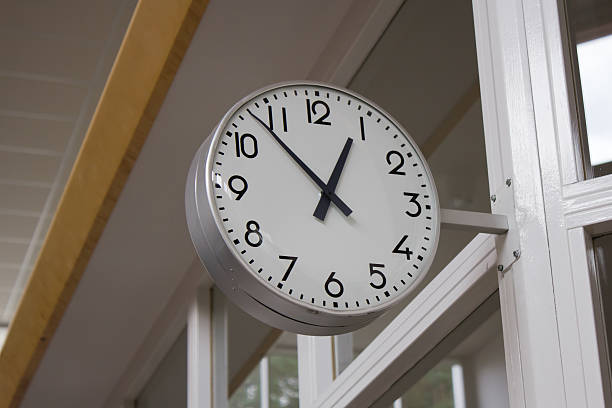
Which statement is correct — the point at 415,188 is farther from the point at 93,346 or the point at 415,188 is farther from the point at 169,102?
the point at 93,346

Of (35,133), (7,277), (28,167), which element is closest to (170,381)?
(35,133)

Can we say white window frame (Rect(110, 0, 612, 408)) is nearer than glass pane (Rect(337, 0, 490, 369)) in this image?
Yes

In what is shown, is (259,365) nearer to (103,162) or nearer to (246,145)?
(103,162)

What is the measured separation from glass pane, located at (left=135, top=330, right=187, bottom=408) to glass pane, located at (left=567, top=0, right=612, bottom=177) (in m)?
2.40

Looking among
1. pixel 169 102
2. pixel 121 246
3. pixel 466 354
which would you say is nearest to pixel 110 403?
pixel 121 246

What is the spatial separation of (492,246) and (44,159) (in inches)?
159

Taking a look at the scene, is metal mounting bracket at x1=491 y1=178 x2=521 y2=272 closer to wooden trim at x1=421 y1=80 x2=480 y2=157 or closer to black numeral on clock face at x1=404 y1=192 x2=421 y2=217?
black numeral on clock face at x1=404 y1=192 x2=421 y2=217

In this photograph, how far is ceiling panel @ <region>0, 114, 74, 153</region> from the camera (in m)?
4.99

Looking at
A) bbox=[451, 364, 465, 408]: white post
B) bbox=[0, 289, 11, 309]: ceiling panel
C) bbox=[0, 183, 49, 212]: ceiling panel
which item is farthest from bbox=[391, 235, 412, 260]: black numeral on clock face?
bbox=[0, 289, 11, 309]: ceiling panel

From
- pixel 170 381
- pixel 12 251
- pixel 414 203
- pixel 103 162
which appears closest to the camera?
pixel 414 203

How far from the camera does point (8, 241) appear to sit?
21.0 feet

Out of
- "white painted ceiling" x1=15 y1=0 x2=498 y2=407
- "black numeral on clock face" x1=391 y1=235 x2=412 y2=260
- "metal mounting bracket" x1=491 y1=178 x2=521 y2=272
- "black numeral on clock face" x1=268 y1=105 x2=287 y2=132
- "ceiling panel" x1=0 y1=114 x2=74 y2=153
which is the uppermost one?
"ceiling panel" x1=0 y1=114 x2=74 y2=153

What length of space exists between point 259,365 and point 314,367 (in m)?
Answer: 0.35

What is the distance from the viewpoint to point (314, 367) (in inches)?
105
